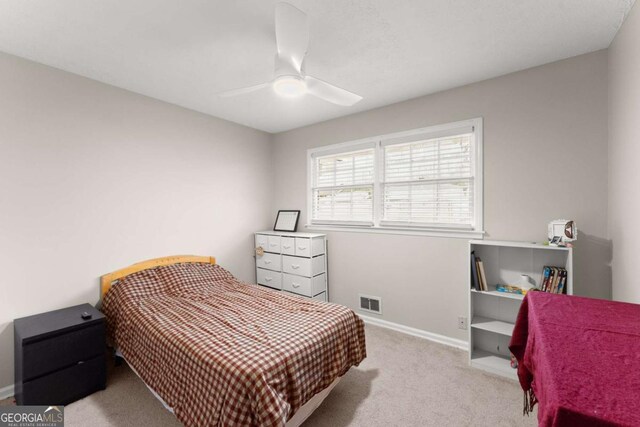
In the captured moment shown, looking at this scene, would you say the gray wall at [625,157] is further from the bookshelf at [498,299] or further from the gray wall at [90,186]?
the gray wall at [90,186]

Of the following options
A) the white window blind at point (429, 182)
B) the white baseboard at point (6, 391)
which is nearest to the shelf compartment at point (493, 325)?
the white window blind at point (429, 182)

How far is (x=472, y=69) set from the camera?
243cm

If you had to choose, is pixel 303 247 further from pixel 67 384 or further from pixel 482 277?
pixel 67 384

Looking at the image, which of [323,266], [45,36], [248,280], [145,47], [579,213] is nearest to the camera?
[45,36]

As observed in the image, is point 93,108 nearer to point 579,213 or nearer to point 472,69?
point 472,69

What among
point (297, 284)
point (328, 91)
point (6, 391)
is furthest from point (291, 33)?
point (6, 391)

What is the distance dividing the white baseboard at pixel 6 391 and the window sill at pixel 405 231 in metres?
3.12

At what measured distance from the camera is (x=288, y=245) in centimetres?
372

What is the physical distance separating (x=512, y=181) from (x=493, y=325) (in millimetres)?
1305

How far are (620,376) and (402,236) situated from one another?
7.95 feet

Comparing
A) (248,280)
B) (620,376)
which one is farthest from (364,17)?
(248,280)

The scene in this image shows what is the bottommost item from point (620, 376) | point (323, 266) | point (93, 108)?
point (323, 266)

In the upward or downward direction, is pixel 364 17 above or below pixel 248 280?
above

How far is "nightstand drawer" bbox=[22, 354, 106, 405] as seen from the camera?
194cm
